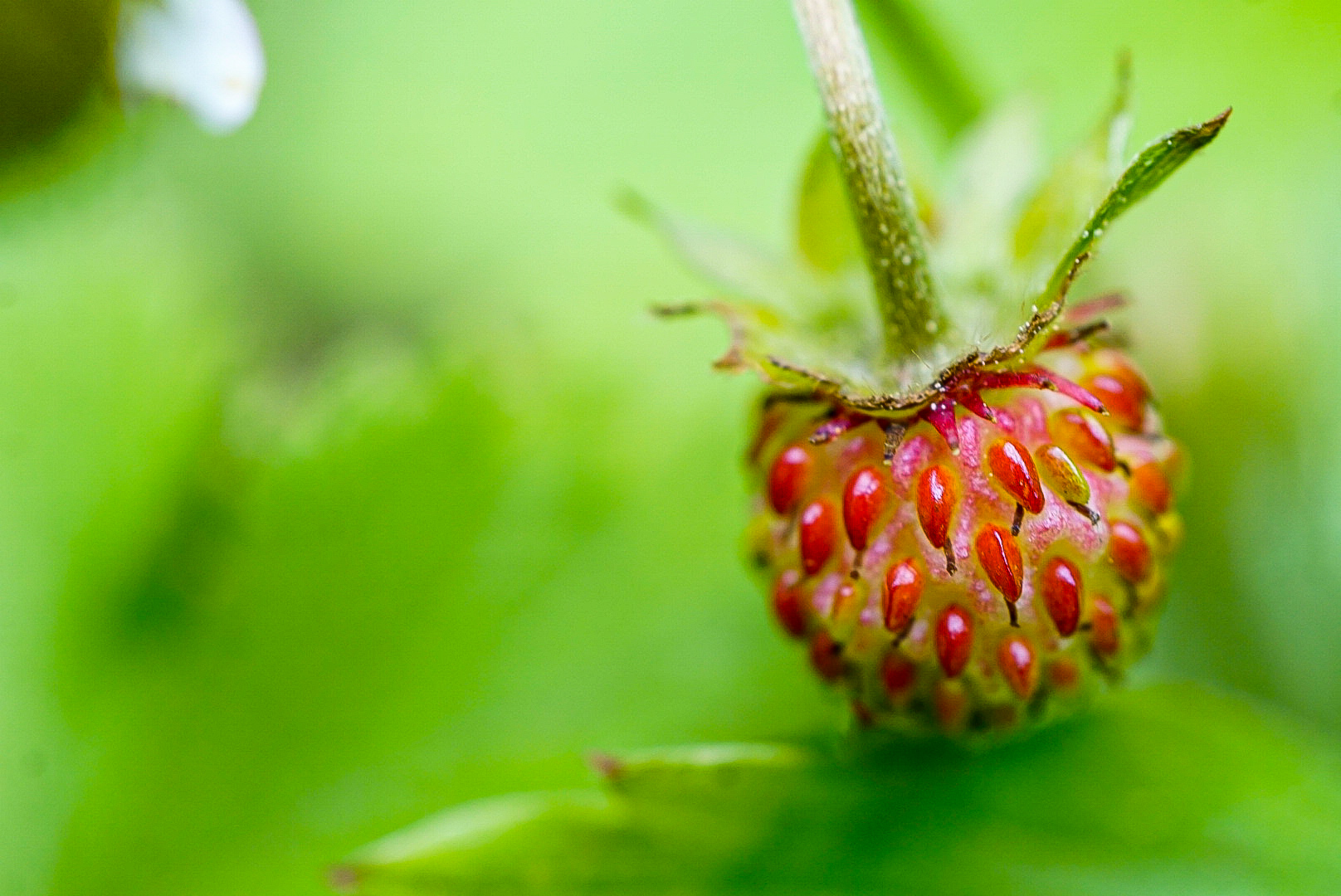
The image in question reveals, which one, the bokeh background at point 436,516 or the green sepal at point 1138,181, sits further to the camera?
the bokeh background at point 436,516

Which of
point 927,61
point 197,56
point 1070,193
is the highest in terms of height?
point 197,56

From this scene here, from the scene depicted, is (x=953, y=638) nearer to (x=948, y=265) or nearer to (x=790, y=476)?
(x=790, y=476)

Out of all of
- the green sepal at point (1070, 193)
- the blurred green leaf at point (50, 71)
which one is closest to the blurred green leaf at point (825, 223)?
the green sepal at point (1070, 193)

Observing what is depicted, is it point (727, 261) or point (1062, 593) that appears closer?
point (1062, 593)

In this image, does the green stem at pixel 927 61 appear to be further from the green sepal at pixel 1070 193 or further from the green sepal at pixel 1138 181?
the green sepal at pixel 1138 181

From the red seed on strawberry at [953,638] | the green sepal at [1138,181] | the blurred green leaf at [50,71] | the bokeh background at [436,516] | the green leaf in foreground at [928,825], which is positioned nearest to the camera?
the green sepal at [1138,181]

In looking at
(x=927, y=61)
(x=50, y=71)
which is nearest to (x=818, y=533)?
(x=927, y=61)
